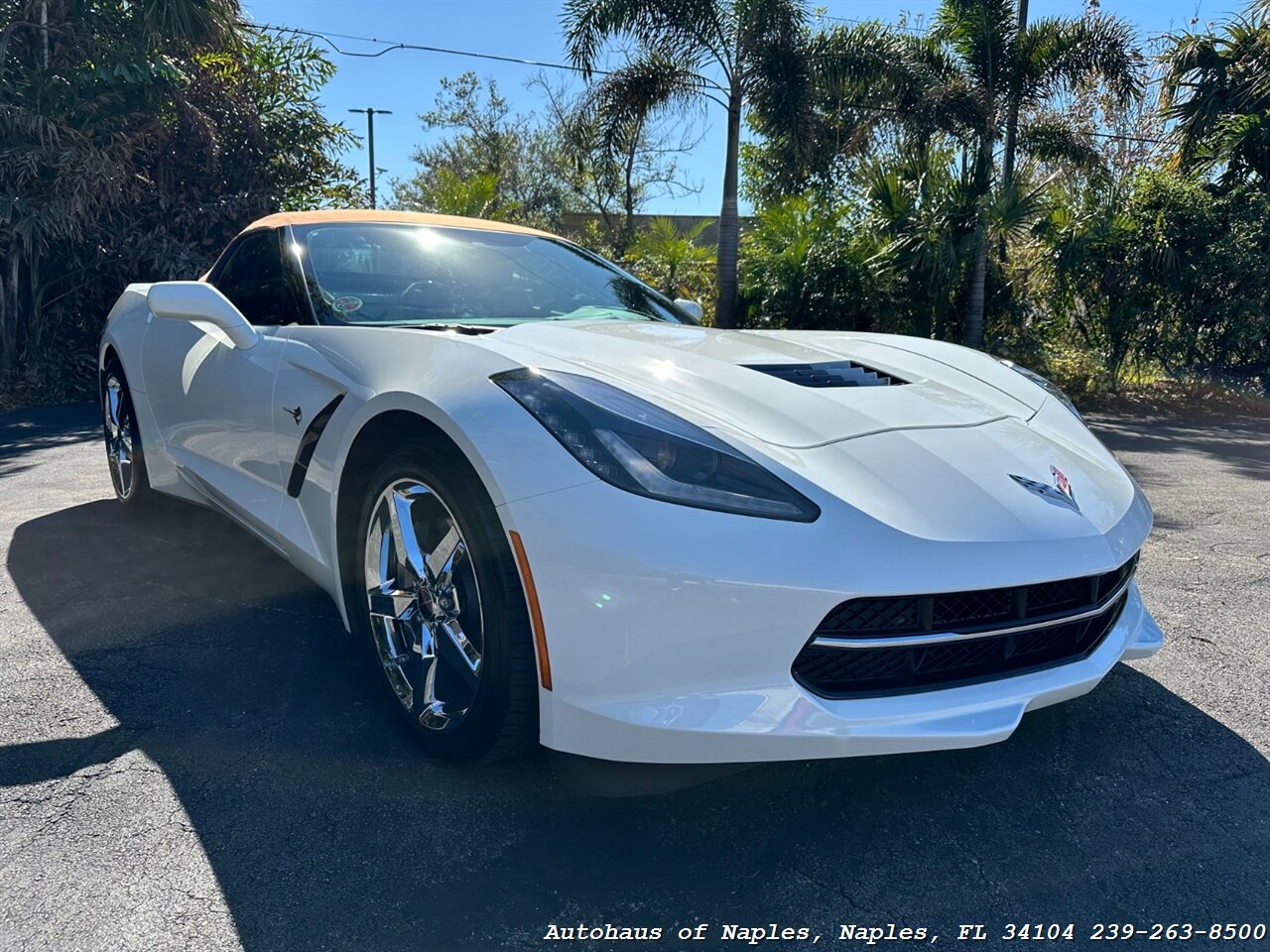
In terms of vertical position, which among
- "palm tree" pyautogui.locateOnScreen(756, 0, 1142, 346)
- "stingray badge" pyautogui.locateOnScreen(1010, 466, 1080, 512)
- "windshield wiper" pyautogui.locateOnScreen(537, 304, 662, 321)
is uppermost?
"palm tree" pyautogui.locateOnScreen(756, 0, 1142, 346)

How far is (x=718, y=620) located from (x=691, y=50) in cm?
1212

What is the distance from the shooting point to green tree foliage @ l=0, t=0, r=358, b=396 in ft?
28.2

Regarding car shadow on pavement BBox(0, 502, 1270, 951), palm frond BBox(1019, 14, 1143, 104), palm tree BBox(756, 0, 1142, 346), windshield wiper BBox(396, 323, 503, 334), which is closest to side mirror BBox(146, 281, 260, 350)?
windshield wiper BBox(396, 323, 503, 334)

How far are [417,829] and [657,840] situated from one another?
1.65ft

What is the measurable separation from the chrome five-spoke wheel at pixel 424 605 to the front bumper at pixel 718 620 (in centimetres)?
31

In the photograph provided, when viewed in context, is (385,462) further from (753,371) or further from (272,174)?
(272,174)

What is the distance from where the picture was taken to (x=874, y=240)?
10.9 meters

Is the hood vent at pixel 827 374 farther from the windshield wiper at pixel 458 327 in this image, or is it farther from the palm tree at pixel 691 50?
the palm tree at pixel 691 50

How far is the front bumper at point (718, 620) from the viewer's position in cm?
165

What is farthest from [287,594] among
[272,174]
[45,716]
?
[272,174]

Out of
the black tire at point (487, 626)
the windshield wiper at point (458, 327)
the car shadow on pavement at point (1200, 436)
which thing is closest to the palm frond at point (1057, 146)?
the car shadow on pavement at point (1200, 436)

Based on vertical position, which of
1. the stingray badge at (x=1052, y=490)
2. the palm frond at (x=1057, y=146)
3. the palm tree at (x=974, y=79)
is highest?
→ the palm tree at (x=974, y=79)

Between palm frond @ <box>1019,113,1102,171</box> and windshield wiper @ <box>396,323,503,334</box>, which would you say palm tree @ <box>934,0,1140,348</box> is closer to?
palm frond @ <box>1019,113,1102,171</box>

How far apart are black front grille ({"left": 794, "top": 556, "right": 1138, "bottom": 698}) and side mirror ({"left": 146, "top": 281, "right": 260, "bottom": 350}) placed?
2.07m
